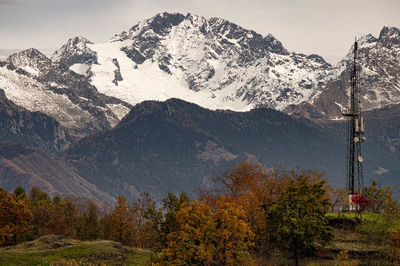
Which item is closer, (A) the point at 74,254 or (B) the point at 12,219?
(A) the point at 74,254

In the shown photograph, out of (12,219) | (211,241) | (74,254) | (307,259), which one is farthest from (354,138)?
(12,219)

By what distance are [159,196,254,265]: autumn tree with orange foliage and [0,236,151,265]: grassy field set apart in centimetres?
1289

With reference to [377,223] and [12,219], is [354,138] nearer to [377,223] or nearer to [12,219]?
[377,223]

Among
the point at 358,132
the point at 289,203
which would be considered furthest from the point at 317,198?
the point at 358,132

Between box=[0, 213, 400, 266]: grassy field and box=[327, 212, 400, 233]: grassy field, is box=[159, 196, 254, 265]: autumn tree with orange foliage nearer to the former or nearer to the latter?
box=[0, 213, 400, 266]: grassy field

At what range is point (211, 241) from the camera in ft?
245

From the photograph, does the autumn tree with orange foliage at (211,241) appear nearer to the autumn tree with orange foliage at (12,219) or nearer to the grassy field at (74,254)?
the grassy field at (74,254)

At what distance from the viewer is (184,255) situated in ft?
240

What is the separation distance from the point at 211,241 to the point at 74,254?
22.9 meters

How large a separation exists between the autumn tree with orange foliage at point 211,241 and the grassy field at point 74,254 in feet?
42.3

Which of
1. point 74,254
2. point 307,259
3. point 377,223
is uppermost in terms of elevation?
point 377,223

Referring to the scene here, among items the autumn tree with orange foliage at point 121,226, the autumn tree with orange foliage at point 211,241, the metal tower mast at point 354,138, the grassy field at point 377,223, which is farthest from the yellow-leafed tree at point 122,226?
the grassy field at point 377,223

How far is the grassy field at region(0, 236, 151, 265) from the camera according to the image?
82.7 metres

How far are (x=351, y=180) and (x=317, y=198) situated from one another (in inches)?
586
